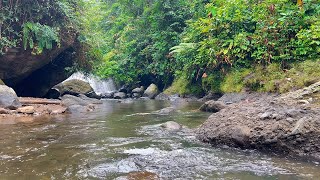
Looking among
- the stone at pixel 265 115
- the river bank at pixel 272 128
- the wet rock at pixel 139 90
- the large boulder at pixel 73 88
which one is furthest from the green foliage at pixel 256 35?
the wet rock at pixel 139 90

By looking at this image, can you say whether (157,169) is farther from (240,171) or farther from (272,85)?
(272,85)

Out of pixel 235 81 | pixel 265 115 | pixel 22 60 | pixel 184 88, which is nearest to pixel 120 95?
pixel 184 88

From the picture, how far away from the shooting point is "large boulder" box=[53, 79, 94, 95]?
18.8m

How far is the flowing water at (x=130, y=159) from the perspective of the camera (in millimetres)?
3518

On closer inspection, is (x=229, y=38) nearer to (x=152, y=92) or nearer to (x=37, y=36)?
(x=37, y=36)

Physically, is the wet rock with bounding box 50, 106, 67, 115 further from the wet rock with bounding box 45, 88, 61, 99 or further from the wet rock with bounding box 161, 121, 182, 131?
the wet rock with bounding box 45, 88, 61, 99

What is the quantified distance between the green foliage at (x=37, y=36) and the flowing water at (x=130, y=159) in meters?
6.02

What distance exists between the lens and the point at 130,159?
13.6 feet

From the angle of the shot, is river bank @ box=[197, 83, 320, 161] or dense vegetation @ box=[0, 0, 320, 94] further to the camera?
dense vegetation @ box=[0, 0, 320, 94]

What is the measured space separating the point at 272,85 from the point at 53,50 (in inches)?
375

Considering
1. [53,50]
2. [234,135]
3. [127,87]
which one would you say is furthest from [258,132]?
[127,87]

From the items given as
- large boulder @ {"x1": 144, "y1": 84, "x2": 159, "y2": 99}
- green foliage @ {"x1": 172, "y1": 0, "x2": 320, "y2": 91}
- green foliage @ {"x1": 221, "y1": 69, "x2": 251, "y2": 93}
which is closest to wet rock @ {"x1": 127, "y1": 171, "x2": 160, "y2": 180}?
green foliage @ {"x1": 172, "y1": 0, "x2": 320, "y2": 91}

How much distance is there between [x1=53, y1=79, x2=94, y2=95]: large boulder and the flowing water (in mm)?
12717

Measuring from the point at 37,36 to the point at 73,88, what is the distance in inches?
312
